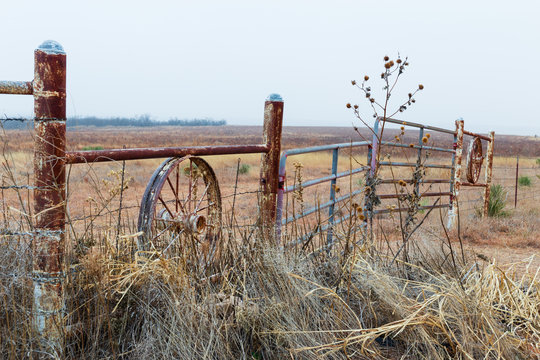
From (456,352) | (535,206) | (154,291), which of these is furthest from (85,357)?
(535,206)

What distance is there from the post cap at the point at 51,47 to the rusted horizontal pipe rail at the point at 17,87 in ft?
0.58

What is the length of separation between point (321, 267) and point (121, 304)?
1215mm

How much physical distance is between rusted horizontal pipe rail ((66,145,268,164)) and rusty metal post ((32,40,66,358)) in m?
0.10

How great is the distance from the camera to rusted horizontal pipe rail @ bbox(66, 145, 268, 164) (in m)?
2.59

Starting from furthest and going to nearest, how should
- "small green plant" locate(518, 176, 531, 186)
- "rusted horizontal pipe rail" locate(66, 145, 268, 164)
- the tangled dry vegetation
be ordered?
"small green plant" locate(518, 176, 531, 186)
"rusted horizontal pipe rail" locate(66, 145, 268, 164)
the tangled dry vegetation

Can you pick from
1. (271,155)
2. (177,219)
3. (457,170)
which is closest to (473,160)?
(457,170)

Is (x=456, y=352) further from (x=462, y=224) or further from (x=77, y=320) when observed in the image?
(x=462, y=224)

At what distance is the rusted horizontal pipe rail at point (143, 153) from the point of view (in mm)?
2588

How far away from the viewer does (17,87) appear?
2.45 metres

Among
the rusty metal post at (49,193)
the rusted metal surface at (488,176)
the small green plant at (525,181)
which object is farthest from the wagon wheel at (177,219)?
the small green plant at (525,181)

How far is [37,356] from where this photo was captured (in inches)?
94.8

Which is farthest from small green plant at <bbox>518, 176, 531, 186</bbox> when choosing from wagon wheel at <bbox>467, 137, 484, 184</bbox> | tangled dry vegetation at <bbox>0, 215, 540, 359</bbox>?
tangled dry vegetation at <bbox>0, 215, 540, 359</bbox>

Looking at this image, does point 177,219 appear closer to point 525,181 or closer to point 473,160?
point 473,160

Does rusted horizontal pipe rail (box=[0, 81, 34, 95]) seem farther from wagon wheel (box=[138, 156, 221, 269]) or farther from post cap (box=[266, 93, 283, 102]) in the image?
post cap (box=[266, 93, 283, 102])
